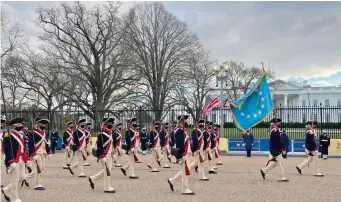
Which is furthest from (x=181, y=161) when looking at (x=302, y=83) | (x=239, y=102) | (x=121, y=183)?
(x=302, y=83)

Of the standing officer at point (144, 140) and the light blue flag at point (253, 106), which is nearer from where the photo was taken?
the light blue flag at point (253, 106)

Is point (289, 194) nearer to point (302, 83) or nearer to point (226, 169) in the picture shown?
point (226, 169)

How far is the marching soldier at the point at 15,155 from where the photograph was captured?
30.0 ft

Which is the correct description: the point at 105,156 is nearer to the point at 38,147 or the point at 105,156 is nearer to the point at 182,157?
the point at 182,157

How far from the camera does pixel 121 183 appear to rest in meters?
12.5

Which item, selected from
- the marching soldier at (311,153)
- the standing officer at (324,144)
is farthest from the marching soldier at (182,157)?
the standing officer at (324,144)

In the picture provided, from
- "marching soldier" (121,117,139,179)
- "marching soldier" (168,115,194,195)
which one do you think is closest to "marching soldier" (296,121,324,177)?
"marching soldier" (168,115,194,195)

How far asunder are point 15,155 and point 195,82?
31.6 metres

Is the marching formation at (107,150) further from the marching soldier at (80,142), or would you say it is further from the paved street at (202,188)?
the paved street at (202,188)

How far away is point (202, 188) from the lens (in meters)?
11.5

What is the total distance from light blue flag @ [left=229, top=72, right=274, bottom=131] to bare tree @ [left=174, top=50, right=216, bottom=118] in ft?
44.4

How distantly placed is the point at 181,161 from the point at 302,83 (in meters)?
71.6

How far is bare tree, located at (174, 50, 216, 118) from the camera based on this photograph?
36.6 metres

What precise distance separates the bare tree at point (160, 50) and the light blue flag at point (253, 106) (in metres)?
17.0
